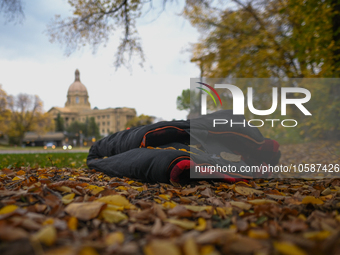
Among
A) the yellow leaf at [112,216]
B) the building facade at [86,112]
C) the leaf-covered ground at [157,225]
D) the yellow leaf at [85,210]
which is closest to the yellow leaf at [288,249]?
the leaf-covered ground at [157,225]

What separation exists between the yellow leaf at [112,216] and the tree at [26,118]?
134 feet

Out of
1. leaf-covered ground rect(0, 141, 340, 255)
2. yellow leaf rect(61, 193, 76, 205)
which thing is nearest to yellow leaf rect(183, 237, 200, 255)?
leaf-covered ground rect(0, 141, 340, 255)

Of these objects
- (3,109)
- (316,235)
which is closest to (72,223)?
(316,235)

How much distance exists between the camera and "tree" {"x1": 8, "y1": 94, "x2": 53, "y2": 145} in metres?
36.9

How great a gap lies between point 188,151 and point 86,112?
9243 centimetres

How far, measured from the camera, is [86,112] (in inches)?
3538

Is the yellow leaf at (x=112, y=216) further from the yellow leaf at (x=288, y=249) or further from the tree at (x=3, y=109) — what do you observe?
the tree at (x=3, y=109)

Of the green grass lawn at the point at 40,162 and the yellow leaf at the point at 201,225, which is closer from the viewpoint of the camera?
Answer: the yellow leaf at the point at 201,225

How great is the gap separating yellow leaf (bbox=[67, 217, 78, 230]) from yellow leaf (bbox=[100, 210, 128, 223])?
14 cm

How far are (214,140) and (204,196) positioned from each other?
128cm

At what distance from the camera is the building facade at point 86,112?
265ft

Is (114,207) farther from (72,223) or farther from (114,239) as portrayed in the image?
(114,239)

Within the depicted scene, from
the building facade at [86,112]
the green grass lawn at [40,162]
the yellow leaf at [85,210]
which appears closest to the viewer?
the yellow leaf at [85,210]

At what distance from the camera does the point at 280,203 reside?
1.63 meters
